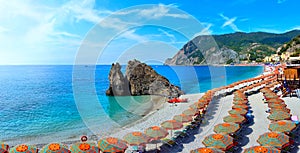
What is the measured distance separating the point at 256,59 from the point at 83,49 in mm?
188702

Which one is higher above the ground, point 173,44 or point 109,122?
point 173,44

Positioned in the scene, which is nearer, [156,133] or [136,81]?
[156,133]

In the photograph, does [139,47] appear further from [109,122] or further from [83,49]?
[109,122]

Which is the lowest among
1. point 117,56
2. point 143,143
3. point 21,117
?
point 21,117

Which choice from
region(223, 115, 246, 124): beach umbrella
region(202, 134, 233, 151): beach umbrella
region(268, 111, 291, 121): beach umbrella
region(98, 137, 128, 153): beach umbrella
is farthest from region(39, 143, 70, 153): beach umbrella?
region(268, 111, 291, 121): beach umbrella

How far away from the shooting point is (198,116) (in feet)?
53.9

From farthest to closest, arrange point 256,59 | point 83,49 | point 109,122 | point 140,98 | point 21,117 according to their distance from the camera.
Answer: point 256,59 < point 140,98 < point 21,117 < point 109,122 < point 83,49

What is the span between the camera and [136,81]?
1433 inches

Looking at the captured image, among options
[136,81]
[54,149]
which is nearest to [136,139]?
[54,149]

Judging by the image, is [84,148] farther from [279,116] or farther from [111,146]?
[279,116]

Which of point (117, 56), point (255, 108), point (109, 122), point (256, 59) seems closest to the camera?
point (117, 56)

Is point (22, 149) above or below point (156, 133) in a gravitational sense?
above

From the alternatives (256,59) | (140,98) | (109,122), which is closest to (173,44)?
(109,122)

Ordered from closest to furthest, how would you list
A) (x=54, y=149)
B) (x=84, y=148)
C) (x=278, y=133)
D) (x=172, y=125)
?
(x=54, y=149) < (x=84, y=148) < (x=278, y=133) < (x=172, y=125)
